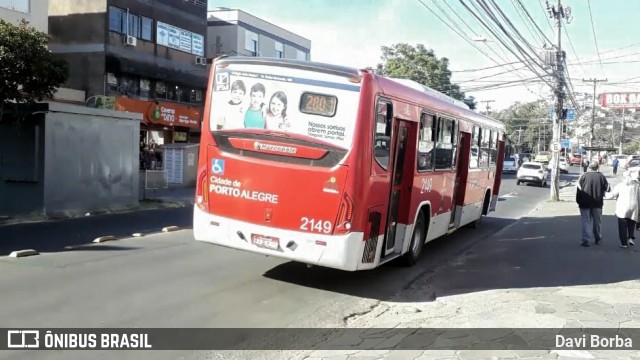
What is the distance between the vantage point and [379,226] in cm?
745

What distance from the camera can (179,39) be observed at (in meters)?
30.6

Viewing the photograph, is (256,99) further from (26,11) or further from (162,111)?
(162,111)

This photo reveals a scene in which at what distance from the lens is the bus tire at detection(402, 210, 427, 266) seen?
9.20 metres

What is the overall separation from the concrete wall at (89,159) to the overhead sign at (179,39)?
46.8 ft

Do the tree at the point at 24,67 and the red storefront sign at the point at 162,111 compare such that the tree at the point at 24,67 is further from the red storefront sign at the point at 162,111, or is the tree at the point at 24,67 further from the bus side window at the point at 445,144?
the red storefront sign at the point at 162,111

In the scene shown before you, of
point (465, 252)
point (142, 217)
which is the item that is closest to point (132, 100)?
point (142, 217)

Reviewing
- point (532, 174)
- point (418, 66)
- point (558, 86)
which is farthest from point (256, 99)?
point (418, 66)

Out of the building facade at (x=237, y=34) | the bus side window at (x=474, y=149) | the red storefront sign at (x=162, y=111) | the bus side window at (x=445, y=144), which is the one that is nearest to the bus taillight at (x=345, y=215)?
the bus side window at (x=445, y=144)

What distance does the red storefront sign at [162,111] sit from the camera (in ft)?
87.8

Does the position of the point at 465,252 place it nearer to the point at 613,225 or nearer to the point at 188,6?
the point at 613,225

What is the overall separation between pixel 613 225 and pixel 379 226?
10517 millimetres

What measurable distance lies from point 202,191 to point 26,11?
19.4 metres

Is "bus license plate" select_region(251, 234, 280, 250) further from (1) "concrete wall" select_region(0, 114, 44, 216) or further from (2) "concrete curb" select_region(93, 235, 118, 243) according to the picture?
(1) "concrete wall" select_region(0, 114, 44, 216)

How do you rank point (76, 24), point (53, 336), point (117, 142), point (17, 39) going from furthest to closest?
point (76, 24) < point (117, 142) < point (17, 39) < point (53, 336)
